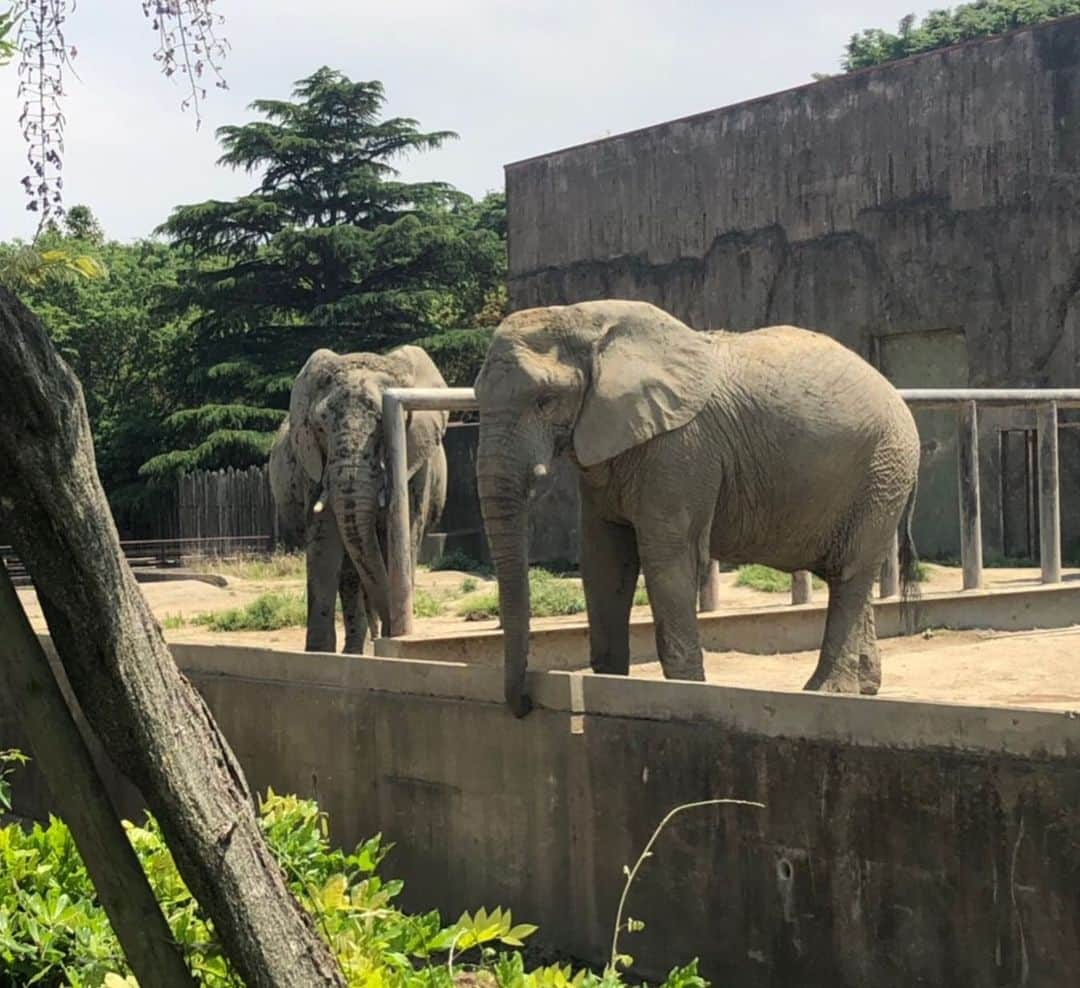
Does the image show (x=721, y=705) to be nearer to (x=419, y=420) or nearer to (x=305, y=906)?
(x=305, y=906)

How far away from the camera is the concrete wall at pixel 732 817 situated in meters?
5.40

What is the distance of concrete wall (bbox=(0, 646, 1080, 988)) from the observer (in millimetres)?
5398

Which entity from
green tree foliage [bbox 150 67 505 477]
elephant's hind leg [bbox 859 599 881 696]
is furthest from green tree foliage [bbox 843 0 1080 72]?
elephant's hind leg [bbox 859 599 881 696]

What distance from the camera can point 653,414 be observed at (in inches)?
322

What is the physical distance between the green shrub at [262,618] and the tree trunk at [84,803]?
511 inches

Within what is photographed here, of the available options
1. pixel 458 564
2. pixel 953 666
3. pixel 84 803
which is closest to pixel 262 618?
pixel 953 666

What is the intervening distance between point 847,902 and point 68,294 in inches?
1380

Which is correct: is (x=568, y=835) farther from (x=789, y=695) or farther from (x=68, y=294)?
(x=68, y=294)

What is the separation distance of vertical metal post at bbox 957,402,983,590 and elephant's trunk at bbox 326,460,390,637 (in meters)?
5.73

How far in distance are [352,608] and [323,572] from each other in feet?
1.45

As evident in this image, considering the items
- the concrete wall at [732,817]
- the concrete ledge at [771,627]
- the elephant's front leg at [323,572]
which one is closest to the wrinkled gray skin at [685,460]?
the concrete wall at [732,817]

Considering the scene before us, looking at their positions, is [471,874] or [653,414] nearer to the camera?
[471,874]

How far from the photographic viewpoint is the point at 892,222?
2528 centimetres

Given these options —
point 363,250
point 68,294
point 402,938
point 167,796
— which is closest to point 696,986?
point 402,938
